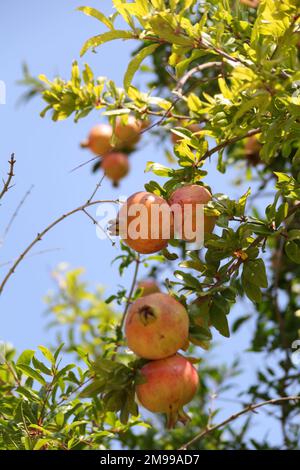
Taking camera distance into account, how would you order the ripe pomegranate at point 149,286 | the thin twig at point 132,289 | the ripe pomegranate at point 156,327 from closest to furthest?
the ripe pomegranate at point 156,327
the thin twig at point 132,289
the ripe pomegranate at point 149,286

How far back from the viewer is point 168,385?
5.47ft

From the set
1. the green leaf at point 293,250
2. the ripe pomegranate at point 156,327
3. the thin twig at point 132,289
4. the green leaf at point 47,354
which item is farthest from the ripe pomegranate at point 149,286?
the ripe pomegranate at point 156,327

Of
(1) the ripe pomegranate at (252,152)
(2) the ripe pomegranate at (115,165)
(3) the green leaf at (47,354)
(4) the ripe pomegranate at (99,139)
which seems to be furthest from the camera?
(2) the ripe pomegranate at (115,165)

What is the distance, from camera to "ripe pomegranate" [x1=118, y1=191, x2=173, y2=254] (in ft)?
6.04

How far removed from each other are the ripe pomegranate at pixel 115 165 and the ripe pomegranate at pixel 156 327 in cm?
259

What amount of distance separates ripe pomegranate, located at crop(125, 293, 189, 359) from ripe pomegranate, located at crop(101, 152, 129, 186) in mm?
2586

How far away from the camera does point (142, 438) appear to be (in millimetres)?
3352

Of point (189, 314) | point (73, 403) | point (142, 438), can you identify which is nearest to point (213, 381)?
point (142, 438)

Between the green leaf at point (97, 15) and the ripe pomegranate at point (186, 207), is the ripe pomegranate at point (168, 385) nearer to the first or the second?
the ripe pomegranate at point (186, 207)

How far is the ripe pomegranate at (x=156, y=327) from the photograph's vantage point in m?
1.67

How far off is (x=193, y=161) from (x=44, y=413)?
788 mm

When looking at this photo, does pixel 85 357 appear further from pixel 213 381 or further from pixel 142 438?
pixel 213 381

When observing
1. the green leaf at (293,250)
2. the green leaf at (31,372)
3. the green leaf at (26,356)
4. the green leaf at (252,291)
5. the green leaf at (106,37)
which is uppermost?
the green leaf at (106,37)

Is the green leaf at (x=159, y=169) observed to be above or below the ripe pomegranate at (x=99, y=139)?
below
